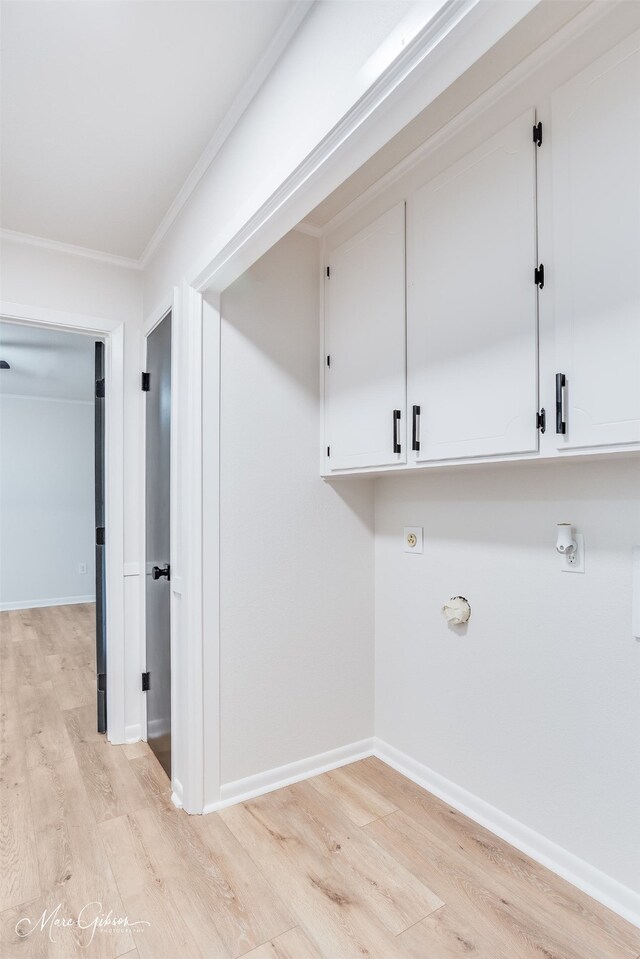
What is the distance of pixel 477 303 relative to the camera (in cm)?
168

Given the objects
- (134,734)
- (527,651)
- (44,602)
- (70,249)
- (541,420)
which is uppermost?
(70,249)

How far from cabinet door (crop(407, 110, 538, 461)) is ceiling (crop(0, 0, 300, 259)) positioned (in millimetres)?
705

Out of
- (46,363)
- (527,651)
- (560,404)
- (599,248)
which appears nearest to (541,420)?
(560,404)

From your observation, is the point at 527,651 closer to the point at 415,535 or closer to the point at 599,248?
the point at 415,535

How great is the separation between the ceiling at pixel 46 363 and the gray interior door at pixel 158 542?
1.19 m

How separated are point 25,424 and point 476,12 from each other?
22.1ft

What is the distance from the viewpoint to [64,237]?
8.35 ft

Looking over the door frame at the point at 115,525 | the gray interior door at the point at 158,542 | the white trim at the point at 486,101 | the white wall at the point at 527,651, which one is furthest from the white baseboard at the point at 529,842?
the white trim at the point at 486,101

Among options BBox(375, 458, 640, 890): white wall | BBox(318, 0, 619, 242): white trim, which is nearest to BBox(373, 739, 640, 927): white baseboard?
BBox(375, 458, 640, 890): white wall

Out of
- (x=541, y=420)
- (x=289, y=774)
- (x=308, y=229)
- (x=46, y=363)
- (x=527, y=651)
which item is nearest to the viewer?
(x=541, y=420)

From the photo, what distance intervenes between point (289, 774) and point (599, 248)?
2250mm

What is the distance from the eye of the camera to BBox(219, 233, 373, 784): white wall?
2191 mm

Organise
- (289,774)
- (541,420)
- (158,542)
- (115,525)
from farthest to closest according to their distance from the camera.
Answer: (115,525), (158,542), (289,774), (541,420)

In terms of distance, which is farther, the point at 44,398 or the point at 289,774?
the point at 44,398
